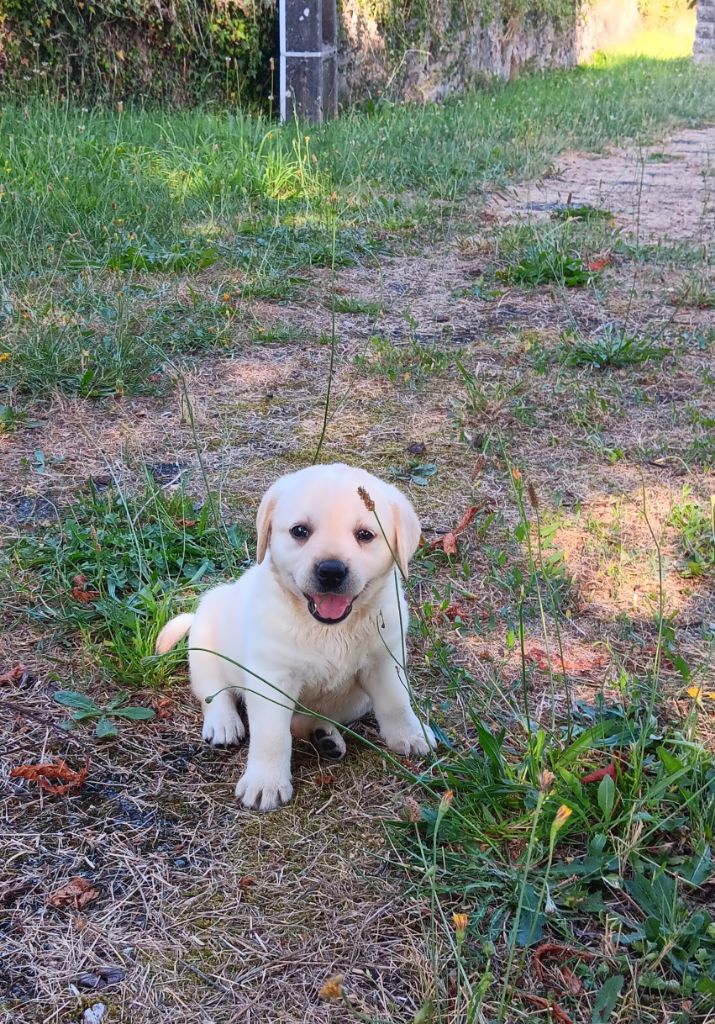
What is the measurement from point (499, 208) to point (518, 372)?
3.06m

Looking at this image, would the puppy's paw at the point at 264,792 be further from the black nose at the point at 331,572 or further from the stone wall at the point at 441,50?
the stone wall at the point at 441,50

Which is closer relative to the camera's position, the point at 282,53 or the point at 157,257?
the point at 157,257

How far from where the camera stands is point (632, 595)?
283 centimetres

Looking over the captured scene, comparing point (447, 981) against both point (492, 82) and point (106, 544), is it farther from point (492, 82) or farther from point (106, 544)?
point (492, 82)

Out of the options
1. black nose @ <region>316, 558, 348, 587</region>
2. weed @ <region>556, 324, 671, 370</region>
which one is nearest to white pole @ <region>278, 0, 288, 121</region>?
weed @ <region>556, 324, 671, 370</region>

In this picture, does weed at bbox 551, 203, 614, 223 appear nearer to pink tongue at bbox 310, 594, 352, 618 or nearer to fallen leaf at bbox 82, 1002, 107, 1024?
pink tongue at bbox 310, 594, 352, 618

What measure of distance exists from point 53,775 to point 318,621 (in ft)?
2.33

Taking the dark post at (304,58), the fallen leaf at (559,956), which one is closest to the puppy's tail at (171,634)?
the fallen leaf at (559,956)

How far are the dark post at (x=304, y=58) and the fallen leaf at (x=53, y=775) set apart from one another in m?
7.59

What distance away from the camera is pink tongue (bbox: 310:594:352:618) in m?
2.00

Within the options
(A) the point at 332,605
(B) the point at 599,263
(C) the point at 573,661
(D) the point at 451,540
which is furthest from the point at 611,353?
(A) the point at 332,605

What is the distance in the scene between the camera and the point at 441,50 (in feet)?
36.1

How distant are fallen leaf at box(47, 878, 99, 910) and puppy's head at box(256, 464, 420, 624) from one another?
2.28 feet

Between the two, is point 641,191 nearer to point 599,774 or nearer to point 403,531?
point 403,531
